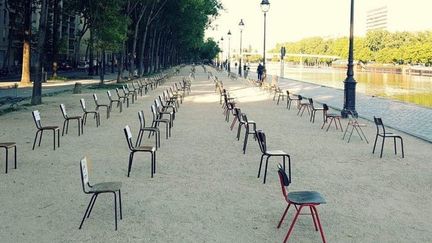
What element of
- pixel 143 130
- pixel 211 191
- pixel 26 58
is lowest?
pixel 211 191

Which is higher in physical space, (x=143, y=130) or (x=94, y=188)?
(x=143, y=130)

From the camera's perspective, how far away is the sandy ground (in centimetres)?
636

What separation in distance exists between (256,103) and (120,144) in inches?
552

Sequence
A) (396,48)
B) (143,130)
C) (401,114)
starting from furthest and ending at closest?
(396,48) → (401,114) → (143,130)

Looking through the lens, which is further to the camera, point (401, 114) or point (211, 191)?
point (401, 114)

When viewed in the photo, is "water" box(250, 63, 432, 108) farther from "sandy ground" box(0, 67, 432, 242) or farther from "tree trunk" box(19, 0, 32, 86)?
"tree trunk" box(19, 0, 32, 86)

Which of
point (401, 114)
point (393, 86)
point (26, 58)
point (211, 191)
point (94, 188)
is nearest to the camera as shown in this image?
point (94, 188)

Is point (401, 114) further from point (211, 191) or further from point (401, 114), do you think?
point (211, 191)

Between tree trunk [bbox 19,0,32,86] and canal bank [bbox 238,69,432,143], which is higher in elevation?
tree trunk [bbox 19,0,32,86]

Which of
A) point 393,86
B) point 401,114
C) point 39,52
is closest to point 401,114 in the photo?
point 401,114

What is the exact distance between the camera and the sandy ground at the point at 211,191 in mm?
6363

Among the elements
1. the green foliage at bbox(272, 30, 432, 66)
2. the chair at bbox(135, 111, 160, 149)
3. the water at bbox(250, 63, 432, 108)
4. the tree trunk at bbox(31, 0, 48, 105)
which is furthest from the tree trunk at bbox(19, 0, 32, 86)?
the green foliage at bbox(272, 30, 432, 66)

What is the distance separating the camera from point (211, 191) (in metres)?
8.33

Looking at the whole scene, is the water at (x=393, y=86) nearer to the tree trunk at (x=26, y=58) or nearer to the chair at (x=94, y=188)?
the chair at (x=94, y=188)
